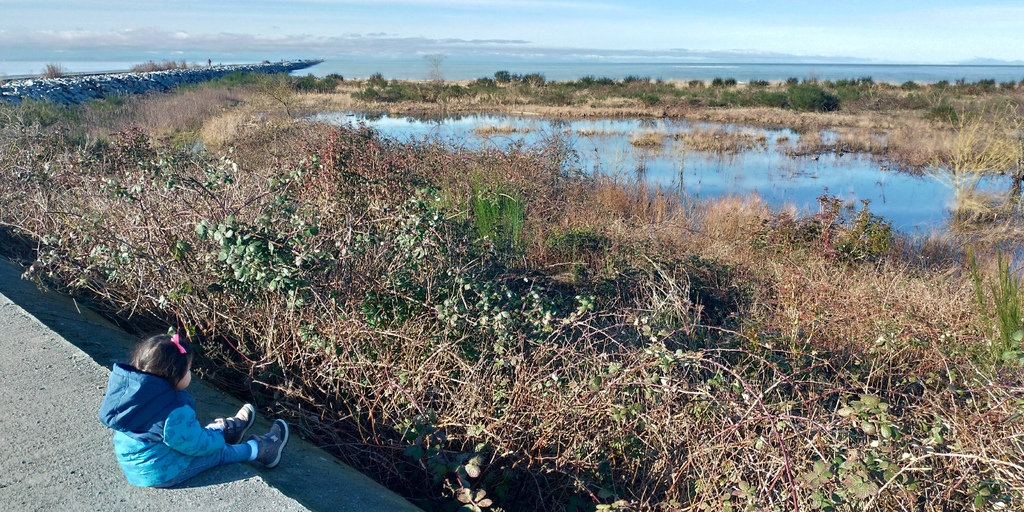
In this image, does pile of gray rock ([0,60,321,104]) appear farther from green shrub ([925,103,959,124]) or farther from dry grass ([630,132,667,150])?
green shrub ([925,103,959,124])

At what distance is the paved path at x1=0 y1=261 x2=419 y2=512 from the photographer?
284cm

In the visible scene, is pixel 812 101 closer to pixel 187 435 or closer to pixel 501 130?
pixel 501 130

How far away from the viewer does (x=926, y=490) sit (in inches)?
127

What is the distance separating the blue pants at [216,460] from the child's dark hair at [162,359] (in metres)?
0.37

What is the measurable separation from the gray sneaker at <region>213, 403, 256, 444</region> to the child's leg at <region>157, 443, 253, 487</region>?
0.61ft

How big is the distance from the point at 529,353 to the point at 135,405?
2401 mm

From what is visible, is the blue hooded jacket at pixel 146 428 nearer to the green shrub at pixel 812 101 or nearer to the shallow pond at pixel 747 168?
the shallow pond at pixel 747 168

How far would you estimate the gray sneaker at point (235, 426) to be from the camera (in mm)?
3367

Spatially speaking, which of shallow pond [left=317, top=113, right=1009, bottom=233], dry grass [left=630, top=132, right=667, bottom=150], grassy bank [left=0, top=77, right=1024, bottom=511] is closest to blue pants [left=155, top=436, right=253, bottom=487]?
grassy bank [left=0, top=77, right=1024, bottom=511]

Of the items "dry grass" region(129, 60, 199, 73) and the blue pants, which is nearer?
the blue pants

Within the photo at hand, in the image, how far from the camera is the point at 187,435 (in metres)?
2.91

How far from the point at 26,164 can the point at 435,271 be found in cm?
617

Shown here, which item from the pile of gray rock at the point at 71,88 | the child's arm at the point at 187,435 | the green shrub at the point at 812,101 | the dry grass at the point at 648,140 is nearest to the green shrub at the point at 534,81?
the green shrub at the point at 812,101

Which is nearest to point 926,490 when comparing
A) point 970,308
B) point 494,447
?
point 494,447
